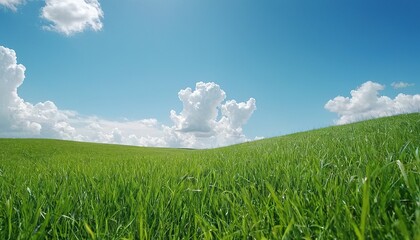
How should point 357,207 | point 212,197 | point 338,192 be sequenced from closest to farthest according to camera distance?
point 357,207 → point 338,192 → point 212,197

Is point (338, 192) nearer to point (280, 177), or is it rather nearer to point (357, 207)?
point (357, 207)

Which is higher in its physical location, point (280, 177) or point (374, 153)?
point (374, 153)

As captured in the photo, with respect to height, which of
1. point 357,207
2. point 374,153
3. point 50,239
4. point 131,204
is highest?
point 374,153

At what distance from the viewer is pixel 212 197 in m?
2.89

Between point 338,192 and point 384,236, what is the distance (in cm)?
69

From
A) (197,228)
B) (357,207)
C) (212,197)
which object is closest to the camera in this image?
(357,207)

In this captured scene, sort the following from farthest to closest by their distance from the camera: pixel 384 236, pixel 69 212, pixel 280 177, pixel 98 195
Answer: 1. pixel 280 177
2. pixel 98 195
3. pixel 69 212
4. pixel 384 236

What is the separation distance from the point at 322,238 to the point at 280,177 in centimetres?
184

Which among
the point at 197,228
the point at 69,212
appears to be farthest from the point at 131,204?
the point at 197,228

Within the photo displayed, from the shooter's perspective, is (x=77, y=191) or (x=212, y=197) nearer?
(x=212, y=197)

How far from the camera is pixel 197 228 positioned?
7.56 feet

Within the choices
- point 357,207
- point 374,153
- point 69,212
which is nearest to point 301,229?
point 357,207

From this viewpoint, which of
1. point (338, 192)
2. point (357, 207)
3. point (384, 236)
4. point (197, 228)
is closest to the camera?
point (384, 236)

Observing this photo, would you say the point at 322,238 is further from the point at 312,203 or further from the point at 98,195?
the point at 98,195
